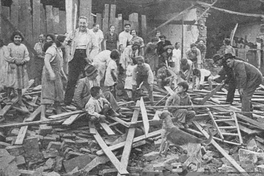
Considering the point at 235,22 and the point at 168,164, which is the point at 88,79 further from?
the point at 235,22

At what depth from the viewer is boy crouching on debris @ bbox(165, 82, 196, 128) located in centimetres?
704

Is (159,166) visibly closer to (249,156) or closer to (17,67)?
(249,156)

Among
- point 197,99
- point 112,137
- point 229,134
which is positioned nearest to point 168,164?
point 112,137

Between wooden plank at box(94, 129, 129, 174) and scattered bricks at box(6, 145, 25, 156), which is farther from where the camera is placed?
scattered bricks at box(6, 145, 25, 156)

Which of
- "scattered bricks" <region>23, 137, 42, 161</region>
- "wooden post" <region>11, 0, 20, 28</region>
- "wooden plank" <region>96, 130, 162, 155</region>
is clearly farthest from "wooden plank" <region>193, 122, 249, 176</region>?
"wooden post" <region>11, 0, 20, 28</region>

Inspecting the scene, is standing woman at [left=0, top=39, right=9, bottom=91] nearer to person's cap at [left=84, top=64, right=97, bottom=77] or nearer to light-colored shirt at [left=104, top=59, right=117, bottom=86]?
person's cap at [left=84, top=64, right=97, bottom=77]

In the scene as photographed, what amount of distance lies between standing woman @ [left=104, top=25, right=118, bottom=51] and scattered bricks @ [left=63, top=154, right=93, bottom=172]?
6366mm

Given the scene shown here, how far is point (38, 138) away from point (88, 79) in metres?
1.64

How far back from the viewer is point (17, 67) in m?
8.17

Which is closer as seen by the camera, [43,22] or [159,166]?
[159,166]

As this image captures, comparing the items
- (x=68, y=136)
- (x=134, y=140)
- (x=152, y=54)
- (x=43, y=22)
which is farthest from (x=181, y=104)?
(x=43, y=22)

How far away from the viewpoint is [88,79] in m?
7.57

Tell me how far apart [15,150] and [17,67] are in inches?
97.5

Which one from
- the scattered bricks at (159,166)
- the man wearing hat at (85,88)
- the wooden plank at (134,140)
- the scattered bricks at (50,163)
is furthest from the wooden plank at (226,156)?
the scattered bricks at (50,163)
